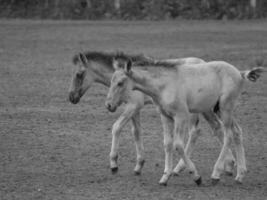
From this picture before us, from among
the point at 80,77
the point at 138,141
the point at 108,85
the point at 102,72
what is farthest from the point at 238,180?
the point at 80,77

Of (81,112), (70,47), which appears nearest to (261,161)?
(81,112)

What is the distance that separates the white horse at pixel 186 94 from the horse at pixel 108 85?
42cm

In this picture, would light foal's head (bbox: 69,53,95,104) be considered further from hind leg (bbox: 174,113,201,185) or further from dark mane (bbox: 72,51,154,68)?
hind leg (bbox: 174,113,201,185)

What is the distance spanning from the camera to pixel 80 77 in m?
12.9

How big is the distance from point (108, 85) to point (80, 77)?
18.4 inches

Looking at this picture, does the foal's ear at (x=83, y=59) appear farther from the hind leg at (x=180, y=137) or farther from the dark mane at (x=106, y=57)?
the hind leg at (x=180, y=137)

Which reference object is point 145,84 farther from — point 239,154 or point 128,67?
point 239,154

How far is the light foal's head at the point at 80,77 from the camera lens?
41.9ft

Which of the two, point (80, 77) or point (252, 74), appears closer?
point (252, 74)

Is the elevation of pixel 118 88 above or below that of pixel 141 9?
above

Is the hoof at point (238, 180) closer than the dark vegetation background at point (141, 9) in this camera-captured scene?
Yes

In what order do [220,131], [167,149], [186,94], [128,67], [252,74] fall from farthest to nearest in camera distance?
[220,131] → [252,74] → [167,149] → [186,94] → [128,67]

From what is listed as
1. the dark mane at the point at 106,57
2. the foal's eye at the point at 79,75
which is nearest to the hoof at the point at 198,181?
the dark mane at the point at 106,57

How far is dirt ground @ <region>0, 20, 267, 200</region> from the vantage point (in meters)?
10.9
